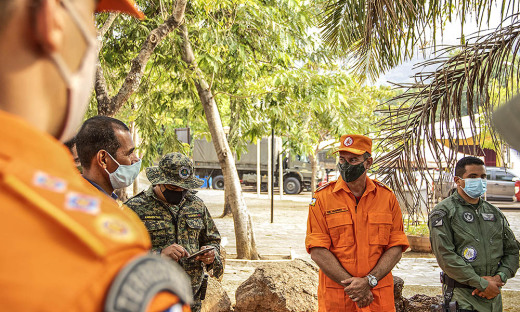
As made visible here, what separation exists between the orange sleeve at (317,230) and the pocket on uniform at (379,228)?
335 mm

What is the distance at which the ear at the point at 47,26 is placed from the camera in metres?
0.71

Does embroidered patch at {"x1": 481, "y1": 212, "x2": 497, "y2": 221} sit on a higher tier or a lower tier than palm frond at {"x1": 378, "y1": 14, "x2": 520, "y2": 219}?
lower

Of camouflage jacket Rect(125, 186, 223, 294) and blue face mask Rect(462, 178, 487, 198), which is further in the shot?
blue face mask Rect(462, 178, 487, 198)

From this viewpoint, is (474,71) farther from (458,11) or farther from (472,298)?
(472,298)

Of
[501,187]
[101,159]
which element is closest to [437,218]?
[101,159]

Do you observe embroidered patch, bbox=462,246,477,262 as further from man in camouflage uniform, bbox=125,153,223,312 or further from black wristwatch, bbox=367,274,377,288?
man in camouflage uniform, bbox=125,153,223,312

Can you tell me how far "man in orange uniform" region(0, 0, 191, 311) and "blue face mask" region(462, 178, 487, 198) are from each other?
403 centimetres

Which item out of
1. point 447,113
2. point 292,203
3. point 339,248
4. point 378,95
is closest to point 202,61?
point 447,113

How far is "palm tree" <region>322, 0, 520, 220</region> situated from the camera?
467 cm

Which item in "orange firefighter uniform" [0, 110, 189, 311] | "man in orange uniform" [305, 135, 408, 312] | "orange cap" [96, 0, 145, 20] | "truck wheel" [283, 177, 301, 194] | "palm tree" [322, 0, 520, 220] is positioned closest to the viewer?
"orange firefighter uniform" [0, 110, 189, 311]

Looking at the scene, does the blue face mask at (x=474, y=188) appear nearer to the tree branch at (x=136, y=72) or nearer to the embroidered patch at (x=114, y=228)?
the tree branch at (x=136, y=72)

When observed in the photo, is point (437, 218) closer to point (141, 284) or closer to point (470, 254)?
point (470, 254)

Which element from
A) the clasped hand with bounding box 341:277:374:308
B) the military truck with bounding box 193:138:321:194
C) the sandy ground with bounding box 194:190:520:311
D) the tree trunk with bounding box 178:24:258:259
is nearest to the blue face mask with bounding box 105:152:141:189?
the clasped hand with bounding box 341:277:374:308

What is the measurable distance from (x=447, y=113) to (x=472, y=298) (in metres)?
1.87
